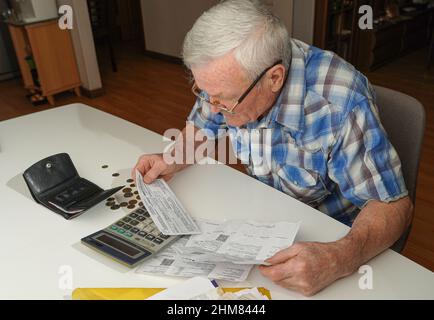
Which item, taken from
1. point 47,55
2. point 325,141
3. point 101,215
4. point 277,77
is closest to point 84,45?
point 47,55

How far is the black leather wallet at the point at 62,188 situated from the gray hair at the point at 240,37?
432mm

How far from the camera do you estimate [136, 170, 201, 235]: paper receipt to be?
97 centimetres

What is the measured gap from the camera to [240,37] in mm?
920

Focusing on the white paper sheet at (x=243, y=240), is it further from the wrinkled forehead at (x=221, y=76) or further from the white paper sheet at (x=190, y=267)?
the wrinkled forehead at (x=221, y=76)

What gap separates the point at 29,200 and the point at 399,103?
3.25 ft

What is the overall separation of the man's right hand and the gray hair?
32 cm

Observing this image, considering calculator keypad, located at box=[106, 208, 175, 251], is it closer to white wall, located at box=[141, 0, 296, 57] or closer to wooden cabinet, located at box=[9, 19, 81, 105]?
wooden cabinet, located at box=[9, 19, 81, 105]

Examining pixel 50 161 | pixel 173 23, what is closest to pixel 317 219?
pixel 50 161

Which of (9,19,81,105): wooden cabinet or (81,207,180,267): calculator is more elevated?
(81,207,180,267): calculator

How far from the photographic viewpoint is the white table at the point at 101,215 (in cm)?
83

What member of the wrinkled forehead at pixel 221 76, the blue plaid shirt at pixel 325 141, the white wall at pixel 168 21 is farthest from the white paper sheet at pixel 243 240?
the white wall at pixel 168 21

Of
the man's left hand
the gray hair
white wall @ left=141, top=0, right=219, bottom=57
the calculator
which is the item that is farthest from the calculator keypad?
white wall @ left=141, top=0, right=219, bottom=57

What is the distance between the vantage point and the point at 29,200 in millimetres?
1139

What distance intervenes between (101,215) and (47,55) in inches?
114
